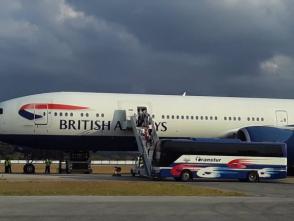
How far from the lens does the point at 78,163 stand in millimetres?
43906

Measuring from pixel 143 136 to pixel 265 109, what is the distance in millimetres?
A: 11293

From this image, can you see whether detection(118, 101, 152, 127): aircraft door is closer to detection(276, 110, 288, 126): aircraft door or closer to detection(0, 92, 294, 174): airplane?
detection(0, 92, 294, 174): airplane

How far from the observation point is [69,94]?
42.4 metres

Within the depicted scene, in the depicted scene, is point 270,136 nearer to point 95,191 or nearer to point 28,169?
point 28,169

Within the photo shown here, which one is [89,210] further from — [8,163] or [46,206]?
[8,163]

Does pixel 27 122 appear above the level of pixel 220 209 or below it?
above

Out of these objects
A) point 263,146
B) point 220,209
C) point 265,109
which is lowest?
point 220,209

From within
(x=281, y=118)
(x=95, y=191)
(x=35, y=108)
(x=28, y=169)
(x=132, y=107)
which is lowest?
(x=95, y=191)

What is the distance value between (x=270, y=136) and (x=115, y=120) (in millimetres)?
11157

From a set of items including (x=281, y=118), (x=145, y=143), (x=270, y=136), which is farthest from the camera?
(x=281, y=118)

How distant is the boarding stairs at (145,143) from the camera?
3834 cm

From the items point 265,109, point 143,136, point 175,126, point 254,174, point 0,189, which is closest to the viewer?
point 0,189

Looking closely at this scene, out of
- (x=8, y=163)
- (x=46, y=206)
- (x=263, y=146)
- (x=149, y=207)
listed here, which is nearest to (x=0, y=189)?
(x=46, y=206)

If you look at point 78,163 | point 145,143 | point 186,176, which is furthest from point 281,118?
point 78,163
